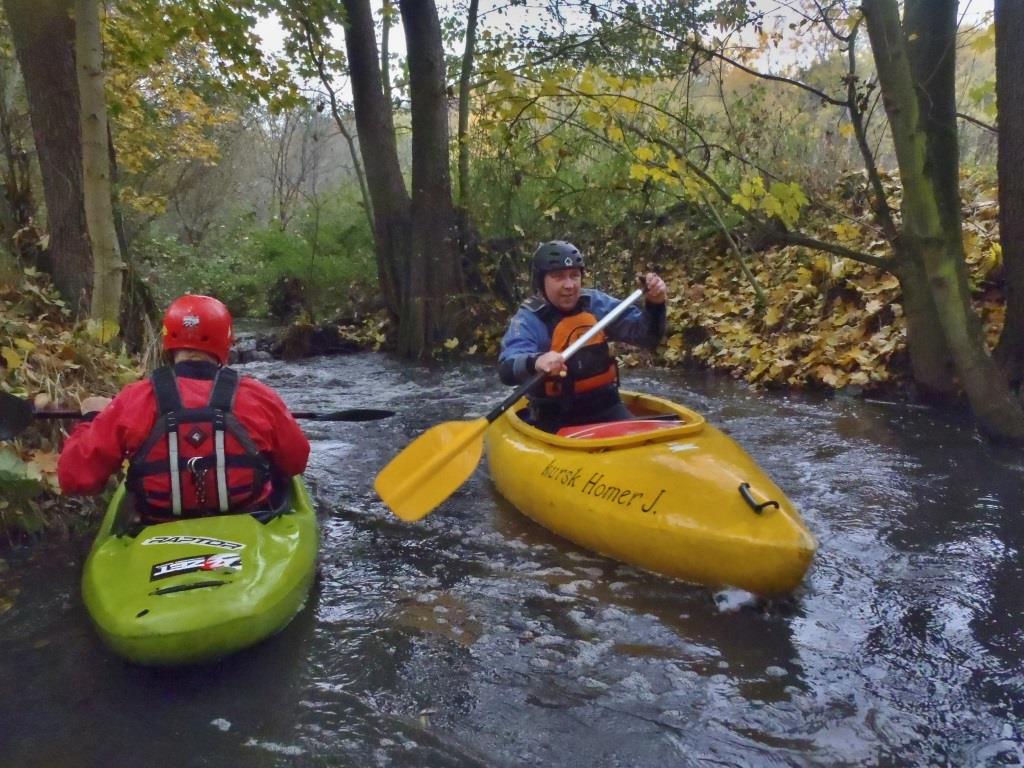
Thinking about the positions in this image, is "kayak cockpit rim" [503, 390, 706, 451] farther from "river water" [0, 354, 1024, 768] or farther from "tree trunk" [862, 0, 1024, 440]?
"tree trunk" [862, 0, 1024, 440]

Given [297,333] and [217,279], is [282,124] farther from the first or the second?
[297,333]

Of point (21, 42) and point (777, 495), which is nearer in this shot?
point (777, 495)

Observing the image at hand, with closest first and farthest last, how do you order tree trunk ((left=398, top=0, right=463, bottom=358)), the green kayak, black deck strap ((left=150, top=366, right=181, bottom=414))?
1. the green kayak
2. black deck strap ((left=150, top=366, right=181, bottom=414))
3. tree trunk ((left=398, top=0, right=463, bottom=358))

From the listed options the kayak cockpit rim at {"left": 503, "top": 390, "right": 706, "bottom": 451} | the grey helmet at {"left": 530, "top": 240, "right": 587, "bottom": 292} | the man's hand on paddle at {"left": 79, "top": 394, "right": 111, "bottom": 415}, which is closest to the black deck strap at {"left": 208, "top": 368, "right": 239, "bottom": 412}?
the man's hand on paddle at {"left": 79, "top": 394, "right": 111, "bottom": 415}

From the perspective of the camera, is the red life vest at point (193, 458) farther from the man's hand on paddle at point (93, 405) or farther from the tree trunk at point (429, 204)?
the tree trunk at point (429, 204)

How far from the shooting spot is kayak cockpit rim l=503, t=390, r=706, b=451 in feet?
12.3

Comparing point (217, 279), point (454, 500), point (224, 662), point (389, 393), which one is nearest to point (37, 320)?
point (454, 500)

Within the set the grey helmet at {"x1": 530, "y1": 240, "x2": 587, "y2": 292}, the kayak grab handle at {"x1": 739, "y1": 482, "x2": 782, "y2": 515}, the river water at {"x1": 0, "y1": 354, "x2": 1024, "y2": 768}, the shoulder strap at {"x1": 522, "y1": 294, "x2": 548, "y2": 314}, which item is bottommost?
the river water at {"x1": 0, "y1": 354, "x2": 1024, "y2": 768}

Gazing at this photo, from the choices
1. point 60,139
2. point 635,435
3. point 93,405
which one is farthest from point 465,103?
point 93,405

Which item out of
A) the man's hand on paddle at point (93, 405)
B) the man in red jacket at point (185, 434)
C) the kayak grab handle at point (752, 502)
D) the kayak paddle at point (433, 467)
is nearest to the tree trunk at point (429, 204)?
the kayak paddle at point (433, 467)

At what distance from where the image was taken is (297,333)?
36.7 ft

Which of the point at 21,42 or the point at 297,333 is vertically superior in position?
the point at 21,42

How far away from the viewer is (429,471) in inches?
157

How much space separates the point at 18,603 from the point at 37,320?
88.8 inches
